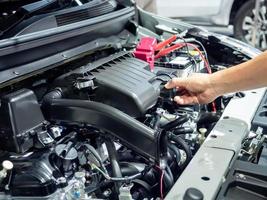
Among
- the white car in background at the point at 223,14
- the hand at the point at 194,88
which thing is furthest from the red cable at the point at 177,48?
the white car in background at the point at 223,14

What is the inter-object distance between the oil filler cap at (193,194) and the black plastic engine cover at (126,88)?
1.29ft

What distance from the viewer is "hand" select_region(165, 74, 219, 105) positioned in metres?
1.52

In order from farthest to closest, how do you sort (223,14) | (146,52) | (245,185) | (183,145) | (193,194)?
(223,14)
(146,52)
(183,145)
(245,185)
(193,194)

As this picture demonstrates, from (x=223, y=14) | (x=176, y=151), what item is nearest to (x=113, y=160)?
(x=176, y=151)

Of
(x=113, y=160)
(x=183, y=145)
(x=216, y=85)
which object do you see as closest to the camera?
(x=113, y=160)

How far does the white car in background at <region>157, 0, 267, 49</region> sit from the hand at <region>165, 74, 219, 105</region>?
3.46 meters

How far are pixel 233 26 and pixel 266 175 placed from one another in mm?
4142

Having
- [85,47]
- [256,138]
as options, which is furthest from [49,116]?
[256,138]

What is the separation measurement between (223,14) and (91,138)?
13.4 ft

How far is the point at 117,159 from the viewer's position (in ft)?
4.33

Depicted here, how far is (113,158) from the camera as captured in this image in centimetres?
130

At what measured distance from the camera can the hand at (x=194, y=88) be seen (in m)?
1.52

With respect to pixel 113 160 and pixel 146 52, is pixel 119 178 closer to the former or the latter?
pixel 113 160

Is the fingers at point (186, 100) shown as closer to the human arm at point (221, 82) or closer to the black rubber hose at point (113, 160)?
the human arm at point (221, 82)
